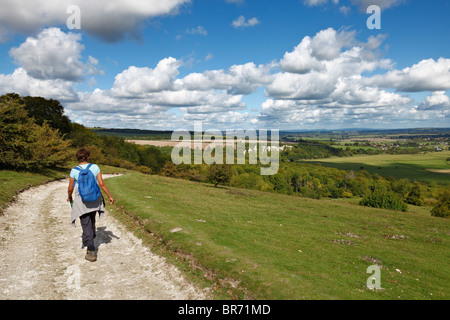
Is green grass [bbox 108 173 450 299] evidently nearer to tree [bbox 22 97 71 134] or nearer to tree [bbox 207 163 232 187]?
tree [bbox 207 163 232 187]

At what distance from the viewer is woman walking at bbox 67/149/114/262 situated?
957cm

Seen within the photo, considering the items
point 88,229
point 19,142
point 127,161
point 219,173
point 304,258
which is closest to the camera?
point 88,229

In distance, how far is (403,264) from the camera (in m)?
13.7

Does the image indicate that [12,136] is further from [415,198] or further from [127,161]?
[415,198]

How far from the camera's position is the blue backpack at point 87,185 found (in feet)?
31.3


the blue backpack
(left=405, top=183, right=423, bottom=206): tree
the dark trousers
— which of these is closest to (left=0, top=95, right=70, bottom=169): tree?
the dark trousers

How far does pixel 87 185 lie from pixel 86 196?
43cm

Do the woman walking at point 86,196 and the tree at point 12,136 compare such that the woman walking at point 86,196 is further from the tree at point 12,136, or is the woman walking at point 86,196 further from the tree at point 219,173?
the tree at point 219,173

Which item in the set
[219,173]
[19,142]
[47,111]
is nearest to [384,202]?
[219,173]

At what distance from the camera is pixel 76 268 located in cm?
946
